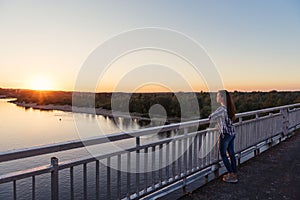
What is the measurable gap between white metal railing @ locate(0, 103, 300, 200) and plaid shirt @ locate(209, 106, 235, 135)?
19 cm

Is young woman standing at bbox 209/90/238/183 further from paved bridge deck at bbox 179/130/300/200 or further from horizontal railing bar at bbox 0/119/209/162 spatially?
horizontal railing bar at bbox 0/119/209/162

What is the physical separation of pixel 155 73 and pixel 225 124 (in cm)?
1043

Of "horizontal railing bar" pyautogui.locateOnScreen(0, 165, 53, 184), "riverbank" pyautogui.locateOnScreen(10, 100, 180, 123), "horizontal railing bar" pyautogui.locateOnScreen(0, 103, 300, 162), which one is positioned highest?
"horizontal railing bar" pyautogui.locateOnScreen(0, 103, 300, 162)

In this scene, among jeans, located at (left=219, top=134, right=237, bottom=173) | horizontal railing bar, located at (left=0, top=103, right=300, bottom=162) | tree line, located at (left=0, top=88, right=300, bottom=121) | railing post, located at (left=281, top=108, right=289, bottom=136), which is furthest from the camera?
tree line, located at (left=0, top=88, right=300, bottom=121)

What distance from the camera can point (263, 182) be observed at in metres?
4.44

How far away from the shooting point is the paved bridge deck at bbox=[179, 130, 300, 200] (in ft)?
12.7

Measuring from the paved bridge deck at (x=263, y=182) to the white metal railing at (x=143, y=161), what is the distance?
29 cm

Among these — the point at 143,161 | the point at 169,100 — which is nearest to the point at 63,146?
the point at 143,161

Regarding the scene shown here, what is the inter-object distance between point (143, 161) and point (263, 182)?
2.16m

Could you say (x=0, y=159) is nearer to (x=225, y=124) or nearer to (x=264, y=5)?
(x=225, y=124)

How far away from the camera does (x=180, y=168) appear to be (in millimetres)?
3875

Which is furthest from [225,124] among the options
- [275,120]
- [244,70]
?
[244,70]

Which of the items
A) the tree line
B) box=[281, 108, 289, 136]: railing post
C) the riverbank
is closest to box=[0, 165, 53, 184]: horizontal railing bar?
the tree line

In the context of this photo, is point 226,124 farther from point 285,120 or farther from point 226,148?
point 285,120
